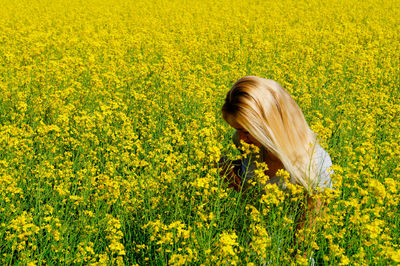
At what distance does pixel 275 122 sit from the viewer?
8.80 ft

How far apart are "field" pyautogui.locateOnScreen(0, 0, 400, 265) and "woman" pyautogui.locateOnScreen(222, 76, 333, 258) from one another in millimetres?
154

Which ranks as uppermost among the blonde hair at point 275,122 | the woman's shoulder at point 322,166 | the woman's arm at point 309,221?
the blonde hair at point 275,122

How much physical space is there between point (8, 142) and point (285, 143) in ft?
6.92

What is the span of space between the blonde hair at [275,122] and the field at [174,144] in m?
0.21

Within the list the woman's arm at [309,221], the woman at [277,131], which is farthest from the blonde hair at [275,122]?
the woman's arm at [309,221]

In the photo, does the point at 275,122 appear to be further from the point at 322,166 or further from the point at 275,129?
the point at 322,166

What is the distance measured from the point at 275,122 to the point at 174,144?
2.03m

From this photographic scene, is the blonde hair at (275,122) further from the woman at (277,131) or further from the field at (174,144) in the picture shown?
the field at (174,144)

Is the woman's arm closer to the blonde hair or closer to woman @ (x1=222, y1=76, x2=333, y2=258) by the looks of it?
woman @ (x1=222, y1=76, x2=333, y2=258)

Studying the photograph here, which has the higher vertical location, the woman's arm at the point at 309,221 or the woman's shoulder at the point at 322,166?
the woman's shoulder at the point at 322,166

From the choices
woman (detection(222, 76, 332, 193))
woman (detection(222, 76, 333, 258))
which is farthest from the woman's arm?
woman (detection(222, 76, 332, 193))

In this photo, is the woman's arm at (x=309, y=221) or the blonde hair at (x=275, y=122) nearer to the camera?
the woman's arm at (x=309, y=221)

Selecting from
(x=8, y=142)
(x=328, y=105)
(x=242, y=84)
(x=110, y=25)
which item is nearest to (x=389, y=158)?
(x=242, y=84)

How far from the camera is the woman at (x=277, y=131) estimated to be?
2.59m
